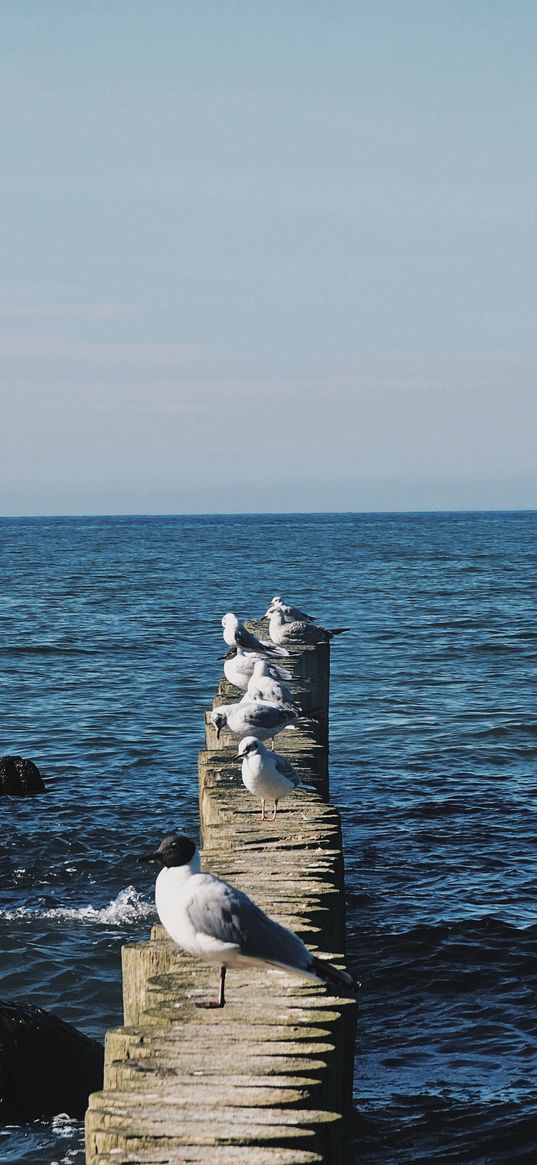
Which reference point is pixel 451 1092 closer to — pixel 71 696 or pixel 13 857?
pixel 13 857

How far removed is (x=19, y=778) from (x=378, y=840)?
4864 millimetres

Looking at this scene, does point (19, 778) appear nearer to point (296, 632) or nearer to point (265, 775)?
point (296, 632)

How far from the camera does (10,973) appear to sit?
33.6ft

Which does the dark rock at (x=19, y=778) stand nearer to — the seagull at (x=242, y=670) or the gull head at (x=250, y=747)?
the seagull at (x=242, y=670)

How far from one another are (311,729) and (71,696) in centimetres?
1387

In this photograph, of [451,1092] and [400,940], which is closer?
[451,1092]

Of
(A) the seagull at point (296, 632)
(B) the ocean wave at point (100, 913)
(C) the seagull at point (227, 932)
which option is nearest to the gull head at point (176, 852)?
(C) the seagull at point (227, 932)

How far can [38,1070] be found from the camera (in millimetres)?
7773

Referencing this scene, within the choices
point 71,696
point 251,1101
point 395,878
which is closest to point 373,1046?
point 395,878

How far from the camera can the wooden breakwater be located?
4.17 m

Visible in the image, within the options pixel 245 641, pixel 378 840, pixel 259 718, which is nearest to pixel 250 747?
pixel 259 718

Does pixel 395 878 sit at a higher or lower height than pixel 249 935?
lower

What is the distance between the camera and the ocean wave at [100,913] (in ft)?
37.6

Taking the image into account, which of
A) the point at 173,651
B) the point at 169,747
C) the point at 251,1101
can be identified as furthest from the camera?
the point at 173,651
